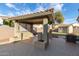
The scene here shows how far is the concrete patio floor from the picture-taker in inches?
204

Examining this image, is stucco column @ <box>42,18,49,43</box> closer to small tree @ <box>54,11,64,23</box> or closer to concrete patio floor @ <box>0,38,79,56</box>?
concrete patio floor @ <box>0,38,79,56</box>

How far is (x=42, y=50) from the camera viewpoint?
17.8 ft

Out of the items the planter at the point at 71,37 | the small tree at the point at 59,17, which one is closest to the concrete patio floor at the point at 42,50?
the planter at the point at 71,37

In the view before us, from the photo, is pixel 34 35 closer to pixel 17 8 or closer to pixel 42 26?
pixel 42 26

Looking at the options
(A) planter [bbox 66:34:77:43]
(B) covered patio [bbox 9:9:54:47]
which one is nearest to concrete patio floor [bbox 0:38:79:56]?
(A) planter [bbox 66:34:77:43]

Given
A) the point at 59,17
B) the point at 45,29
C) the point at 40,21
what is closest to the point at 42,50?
the point at 45,29

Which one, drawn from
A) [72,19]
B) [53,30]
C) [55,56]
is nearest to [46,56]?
[55,56]

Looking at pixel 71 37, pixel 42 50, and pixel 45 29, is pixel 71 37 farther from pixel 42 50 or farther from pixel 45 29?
pixel 42 50

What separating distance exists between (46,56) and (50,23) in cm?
158

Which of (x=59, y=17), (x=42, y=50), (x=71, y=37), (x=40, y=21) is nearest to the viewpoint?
(x=59, y=17)

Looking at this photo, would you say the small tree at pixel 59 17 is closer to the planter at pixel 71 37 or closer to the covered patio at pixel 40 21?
the covered patio at pixel 40 21

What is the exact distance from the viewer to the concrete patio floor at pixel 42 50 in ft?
17.0

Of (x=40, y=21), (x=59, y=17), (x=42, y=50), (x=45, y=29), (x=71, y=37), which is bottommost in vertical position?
(x=42, y=50)

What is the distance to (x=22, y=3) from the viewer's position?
502cm
